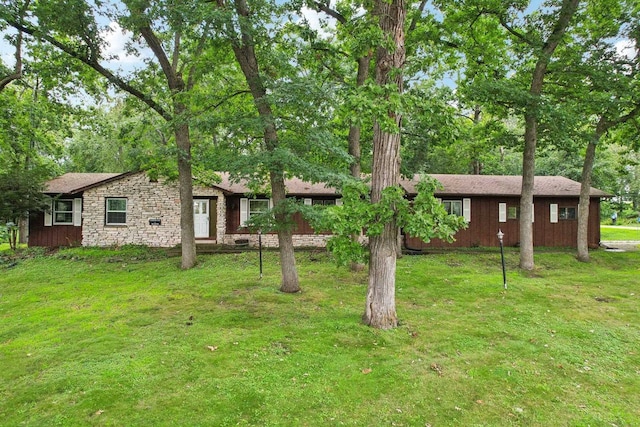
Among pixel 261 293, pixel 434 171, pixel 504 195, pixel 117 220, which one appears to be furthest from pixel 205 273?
pixel 434 171

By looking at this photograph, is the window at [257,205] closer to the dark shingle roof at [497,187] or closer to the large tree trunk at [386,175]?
the dark shingle roof at [497,187]

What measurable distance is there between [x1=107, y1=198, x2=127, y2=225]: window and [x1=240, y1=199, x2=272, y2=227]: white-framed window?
5.00 metres

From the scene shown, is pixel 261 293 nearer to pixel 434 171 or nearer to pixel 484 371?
pixel 484 371

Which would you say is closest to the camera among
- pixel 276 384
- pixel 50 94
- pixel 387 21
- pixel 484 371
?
pixel 276 384

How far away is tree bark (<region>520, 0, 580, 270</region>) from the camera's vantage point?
34.6 feet

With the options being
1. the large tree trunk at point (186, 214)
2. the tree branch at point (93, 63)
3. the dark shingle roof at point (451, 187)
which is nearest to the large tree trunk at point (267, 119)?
the tree branch at point (93, 63)

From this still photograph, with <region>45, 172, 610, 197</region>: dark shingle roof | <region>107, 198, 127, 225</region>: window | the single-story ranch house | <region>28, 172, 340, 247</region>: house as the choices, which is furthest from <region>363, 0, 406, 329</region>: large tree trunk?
<region>107, 198, 127, 225</region>: window

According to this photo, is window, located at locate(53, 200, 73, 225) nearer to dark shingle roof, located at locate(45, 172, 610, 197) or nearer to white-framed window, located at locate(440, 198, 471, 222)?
dark shingle roof, located at locate(45, 172, 610, 197)

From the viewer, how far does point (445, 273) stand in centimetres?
1090

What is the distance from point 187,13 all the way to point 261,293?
20.6 ft

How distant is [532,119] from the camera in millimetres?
11266

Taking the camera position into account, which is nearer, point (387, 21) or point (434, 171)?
point (387, 21)

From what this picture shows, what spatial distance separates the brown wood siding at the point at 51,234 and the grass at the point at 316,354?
19.7ft

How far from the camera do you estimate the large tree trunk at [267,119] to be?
7.78 metres
